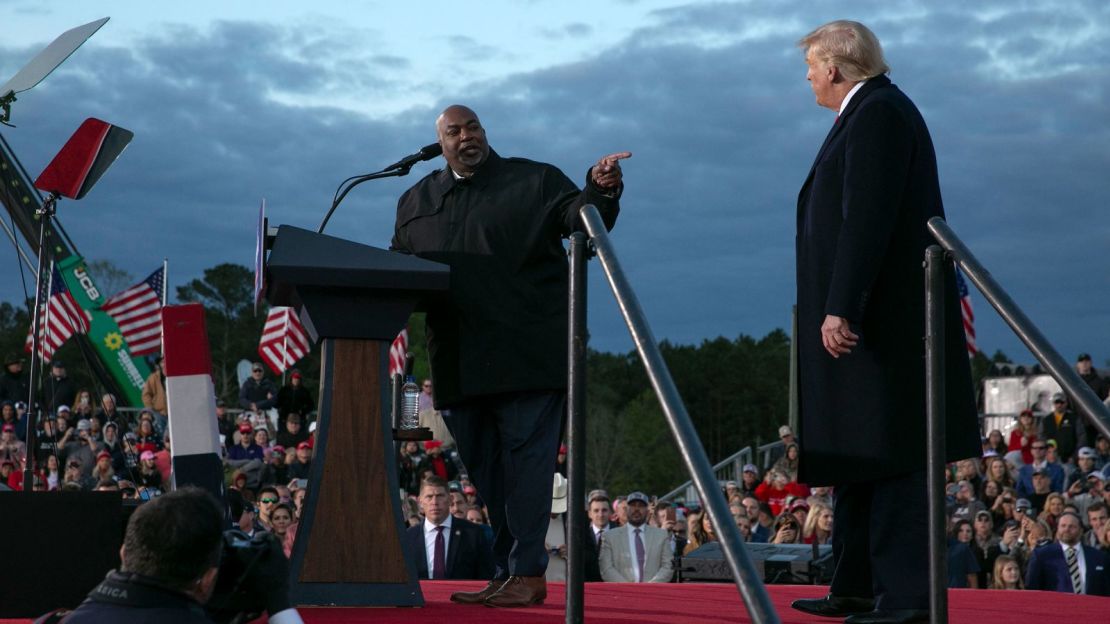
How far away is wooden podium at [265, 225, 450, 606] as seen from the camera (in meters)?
4.27

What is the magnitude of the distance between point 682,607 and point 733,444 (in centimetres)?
8053

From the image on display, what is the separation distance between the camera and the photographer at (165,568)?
2580 mm

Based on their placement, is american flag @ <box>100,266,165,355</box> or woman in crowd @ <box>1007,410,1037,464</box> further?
american flag @ <box>100,266,165,355</box>

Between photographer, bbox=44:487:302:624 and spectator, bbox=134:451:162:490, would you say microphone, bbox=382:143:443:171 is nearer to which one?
photographer, bbox=44:487:302:624

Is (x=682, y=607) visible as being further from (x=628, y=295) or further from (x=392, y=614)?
(x=628, y=295)

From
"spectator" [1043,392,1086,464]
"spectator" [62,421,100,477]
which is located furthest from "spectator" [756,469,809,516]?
"spectator" [62,421,100,477]

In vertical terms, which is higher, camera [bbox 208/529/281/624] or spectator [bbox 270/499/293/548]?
camera [bbox 208/529/281/624]

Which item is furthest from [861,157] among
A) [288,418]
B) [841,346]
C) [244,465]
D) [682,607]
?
[288,418]

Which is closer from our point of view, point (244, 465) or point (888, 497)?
point (888, 497)

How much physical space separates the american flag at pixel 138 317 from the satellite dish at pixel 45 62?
54.3ft

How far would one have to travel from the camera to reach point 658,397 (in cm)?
304

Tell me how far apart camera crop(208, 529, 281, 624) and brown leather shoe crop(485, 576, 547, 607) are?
1.62m

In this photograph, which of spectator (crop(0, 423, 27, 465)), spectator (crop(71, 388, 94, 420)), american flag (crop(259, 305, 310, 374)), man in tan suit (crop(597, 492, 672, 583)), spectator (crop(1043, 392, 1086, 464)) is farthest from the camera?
american flag (crop(259, 305, 310, 374))

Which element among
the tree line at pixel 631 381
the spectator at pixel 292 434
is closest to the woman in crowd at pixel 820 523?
the spectator at pixel 292 434
